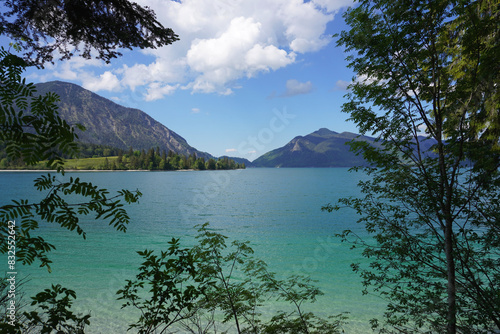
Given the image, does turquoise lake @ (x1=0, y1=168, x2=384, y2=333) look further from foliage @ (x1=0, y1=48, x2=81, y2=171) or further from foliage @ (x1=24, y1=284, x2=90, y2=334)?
foliage @ (x1=0, y1=48, x2=81, y2=171)

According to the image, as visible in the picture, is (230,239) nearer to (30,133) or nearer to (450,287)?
(450,287)

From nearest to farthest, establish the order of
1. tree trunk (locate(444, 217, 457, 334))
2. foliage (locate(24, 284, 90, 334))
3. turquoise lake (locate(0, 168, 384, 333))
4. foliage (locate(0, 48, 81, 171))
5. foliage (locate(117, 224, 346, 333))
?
foliage (locate(0, 48, 81, 171)) < foliage (locate(24, 284, 90, 334)) < foliage (locate(117, 224, 346, 333)) < tree trunk (locate(444, 217, 457, 334)) < turquoise lake (locate(0, 168, 384, 333))

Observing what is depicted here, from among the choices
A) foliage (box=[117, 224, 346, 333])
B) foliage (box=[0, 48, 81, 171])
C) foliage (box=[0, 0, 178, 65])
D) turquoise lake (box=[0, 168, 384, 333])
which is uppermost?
foliage (box=[0, 0, 178, 65])

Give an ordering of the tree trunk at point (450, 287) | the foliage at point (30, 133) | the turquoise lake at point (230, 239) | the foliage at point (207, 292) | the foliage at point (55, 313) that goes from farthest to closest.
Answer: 1. the turquoise lake at point (230, 239)
2. the tree trunk at point (450, 287)
3. the foliage at point (207, 292)
4. the foliage at point (55, 313)
5. the foliage at point (30, 133)

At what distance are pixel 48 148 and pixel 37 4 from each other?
2.54m

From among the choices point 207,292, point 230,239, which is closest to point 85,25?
point 207,292

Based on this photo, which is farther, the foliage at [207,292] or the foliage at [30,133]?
the foliage at [207,292]

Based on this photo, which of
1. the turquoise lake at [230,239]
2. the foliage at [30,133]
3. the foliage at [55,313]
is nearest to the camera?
the foliage at [30,133]

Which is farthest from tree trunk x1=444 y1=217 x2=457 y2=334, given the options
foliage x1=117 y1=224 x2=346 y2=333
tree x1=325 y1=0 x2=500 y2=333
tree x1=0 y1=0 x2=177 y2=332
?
tree x1=0 y1=0 x2=177 y2=332

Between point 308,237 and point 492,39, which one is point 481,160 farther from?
point 308,237

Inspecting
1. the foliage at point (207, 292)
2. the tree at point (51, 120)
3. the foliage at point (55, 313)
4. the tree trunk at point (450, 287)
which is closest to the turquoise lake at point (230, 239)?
the foliage at point (207, 292)

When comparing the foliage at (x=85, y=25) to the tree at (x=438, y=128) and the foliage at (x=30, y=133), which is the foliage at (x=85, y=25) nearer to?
the foliage at (x=30, y=133)

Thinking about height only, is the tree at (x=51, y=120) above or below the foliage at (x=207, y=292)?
above

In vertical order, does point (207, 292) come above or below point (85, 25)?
below
